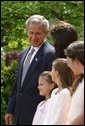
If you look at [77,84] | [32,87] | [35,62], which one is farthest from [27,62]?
[77,84]

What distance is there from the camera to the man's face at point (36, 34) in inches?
200

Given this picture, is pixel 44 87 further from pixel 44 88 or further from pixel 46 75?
pixel 46 75

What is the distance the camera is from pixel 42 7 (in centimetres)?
993

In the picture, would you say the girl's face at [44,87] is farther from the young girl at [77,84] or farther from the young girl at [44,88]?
the young girl at [77,84]

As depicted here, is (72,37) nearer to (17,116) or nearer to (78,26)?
(17,116)

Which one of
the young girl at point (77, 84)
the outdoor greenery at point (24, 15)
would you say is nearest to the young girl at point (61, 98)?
the young girl at point (77, 84)

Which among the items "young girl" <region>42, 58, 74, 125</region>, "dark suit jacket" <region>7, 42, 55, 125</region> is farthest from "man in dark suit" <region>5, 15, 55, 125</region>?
"young girl" <region>42, 58, 74, 125</region>

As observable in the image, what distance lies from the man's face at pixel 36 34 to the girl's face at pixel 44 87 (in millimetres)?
408

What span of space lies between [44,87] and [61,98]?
1.04 metres

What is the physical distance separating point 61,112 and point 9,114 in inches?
69.2

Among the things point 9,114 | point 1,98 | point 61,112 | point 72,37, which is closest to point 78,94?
point 61,112

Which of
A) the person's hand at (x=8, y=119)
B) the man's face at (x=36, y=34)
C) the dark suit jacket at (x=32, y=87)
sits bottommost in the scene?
the person's hand at (x=8, y=119)

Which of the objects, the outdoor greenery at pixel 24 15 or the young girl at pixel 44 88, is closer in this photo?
the young girl at pixel 44 88

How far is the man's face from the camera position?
5087 millimetres
